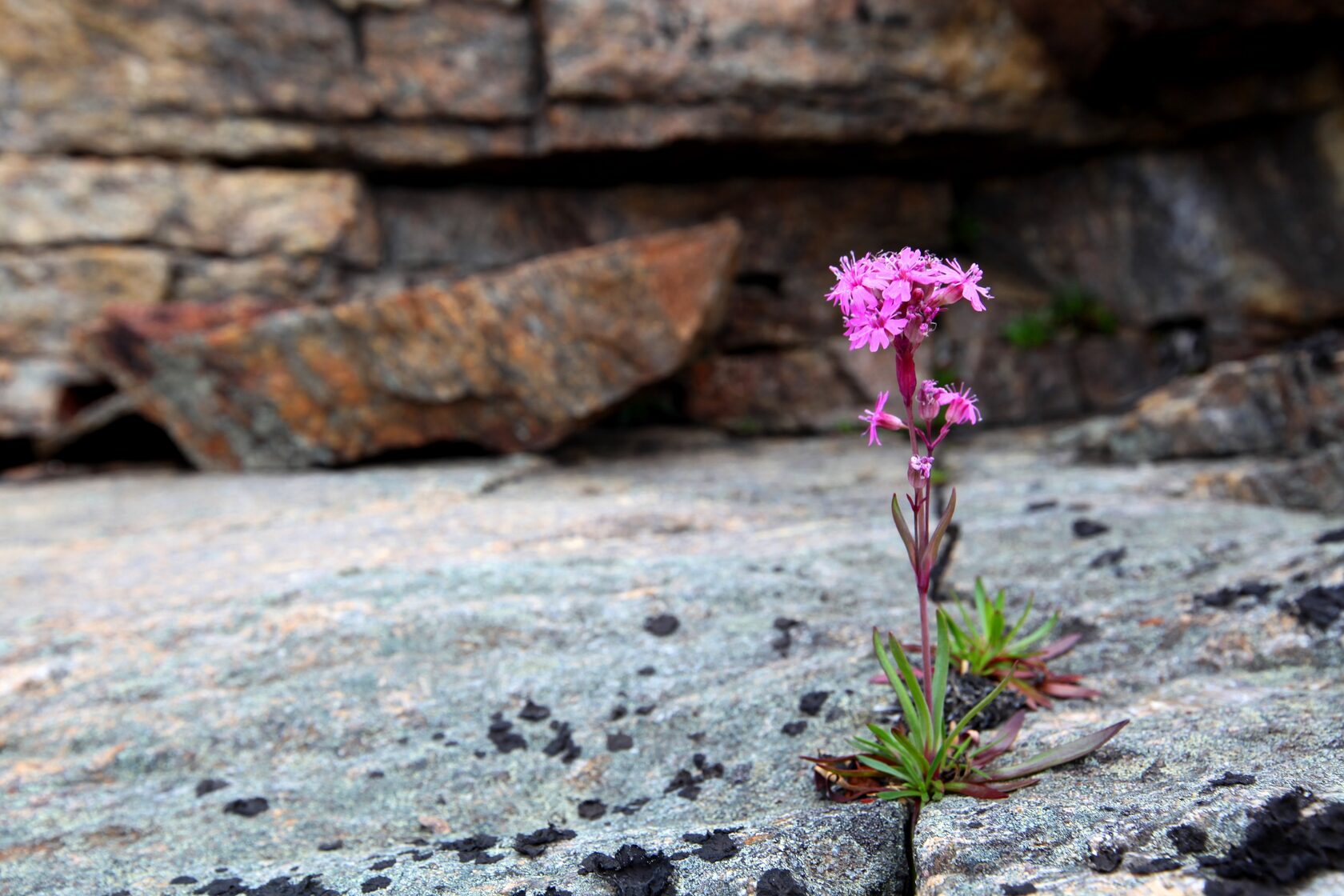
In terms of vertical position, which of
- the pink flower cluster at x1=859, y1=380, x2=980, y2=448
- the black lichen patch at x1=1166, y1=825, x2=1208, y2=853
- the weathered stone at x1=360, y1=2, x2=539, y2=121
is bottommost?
the black lichen patch at x1=1166, y1=825, x2=1208, y2=853

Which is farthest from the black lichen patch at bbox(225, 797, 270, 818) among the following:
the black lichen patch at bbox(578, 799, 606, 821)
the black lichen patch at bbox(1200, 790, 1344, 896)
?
the black lichen patch at bbox(1200, 790, 1344, 896)

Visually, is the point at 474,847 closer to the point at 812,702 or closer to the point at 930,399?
the point at 812,702

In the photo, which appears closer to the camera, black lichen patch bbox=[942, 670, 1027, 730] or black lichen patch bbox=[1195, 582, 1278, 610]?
black lichen patch bbox=[942, 670, 1027, 730]

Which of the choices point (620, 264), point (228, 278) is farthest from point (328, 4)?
point (620, 264)

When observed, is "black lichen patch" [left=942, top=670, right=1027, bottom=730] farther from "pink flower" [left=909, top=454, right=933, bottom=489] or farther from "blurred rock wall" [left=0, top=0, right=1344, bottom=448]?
"blurred rock wall" [left=0, top=0, right=1344, bottom=448]

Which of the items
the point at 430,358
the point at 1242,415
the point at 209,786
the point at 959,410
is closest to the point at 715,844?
the point at 959,410

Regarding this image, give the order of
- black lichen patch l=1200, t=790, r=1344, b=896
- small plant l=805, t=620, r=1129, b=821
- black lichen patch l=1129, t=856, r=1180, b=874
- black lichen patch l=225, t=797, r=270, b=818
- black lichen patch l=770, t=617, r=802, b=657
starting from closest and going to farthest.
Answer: black lichen patch l=1200, t=790, r=1344, b=896 < black lichen patch l=1129, t=856, r=1180, b=874 < small plant l=805, t=620, r=1129, b=821 < black lichen patch l=225, t=797, r=270, b=818 < black lichen patch l=770, t=617, r=802, b=657

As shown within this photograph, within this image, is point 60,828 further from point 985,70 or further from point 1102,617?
point 985,70

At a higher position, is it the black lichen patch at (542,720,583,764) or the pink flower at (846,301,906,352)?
the pink flower at (846,301,906,352)
